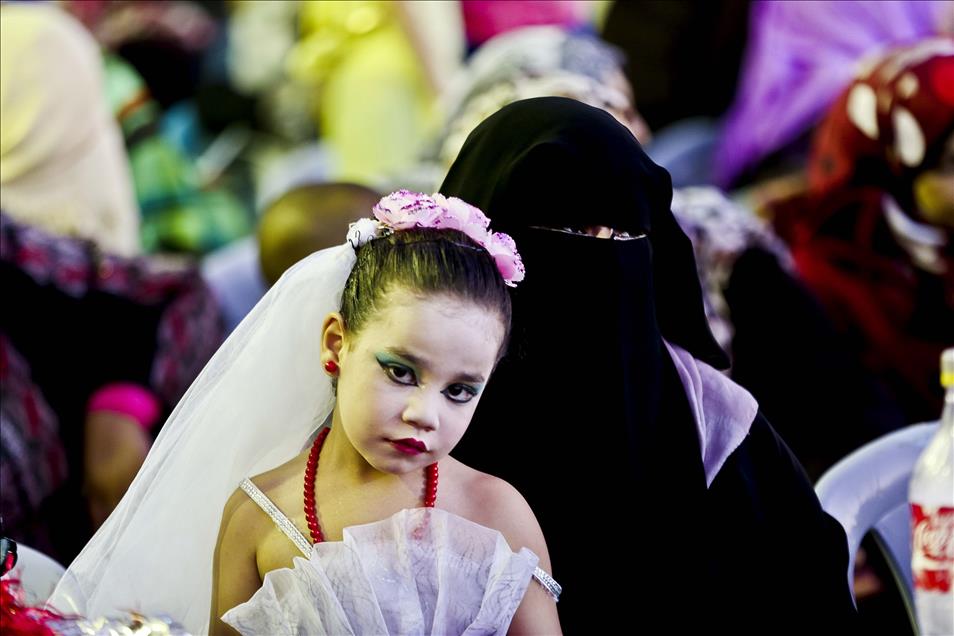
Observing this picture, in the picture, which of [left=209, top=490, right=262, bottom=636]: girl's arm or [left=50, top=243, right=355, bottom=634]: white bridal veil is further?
[left=50, top=243, right=355, bottom=634]: white bridal veil

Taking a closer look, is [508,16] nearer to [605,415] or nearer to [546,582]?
[605,415]

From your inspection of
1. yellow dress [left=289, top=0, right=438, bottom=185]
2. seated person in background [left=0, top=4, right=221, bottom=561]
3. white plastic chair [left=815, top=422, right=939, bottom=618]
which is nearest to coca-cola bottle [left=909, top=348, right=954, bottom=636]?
white plastic chair [left=815, top=422, right=939, bottom=618]

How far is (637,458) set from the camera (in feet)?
7.80

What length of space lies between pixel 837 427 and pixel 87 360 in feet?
5.98

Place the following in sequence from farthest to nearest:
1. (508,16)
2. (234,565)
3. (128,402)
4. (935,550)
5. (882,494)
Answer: (508,16), (128,402), (882,494), (935,550), (234,565)

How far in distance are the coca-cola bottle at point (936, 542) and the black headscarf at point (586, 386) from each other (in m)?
0.34

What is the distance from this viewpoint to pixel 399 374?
1993mm

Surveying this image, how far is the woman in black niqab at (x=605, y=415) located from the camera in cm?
237

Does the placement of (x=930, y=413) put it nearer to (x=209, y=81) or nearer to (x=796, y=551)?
(x=796, y=551)

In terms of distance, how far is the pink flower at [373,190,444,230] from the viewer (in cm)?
209

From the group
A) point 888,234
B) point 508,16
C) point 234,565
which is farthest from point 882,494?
point 508,16

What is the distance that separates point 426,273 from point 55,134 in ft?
8.37

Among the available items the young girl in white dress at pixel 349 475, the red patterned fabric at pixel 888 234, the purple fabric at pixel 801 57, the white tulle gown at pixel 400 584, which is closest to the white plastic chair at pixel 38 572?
the young girl in white dress at pixel 349 475

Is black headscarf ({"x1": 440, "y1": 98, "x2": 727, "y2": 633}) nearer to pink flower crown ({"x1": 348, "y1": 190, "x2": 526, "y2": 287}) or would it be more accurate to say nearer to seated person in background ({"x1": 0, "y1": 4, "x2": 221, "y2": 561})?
pink flower crown ({"x1": 348, "y1": 190, "x2": 526, "y2": 287})
